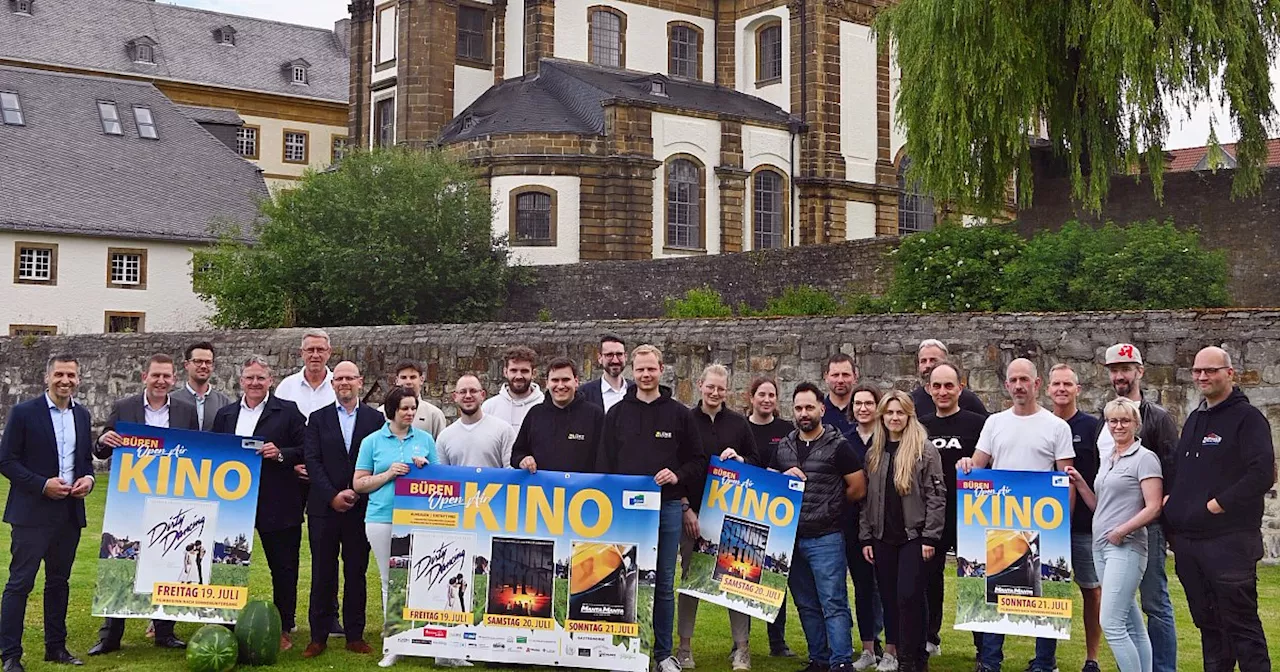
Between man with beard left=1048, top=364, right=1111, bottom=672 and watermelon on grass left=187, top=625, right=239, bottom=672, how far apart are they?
5.20 metres

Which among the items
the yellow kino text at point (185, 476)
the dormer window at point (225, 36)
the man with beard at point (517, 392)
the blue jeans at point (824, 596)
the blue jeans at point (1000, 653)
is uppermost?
the dormer window at point (225, 36)

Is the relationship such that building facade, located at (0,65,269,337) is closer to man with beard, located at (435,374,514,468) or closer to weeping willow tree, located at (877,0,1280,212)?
weeping willow tree, located at (877,0,1280,212)

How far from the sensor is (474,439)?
9.76 metres

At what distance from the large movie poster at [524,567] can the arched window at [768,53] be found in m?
38.7

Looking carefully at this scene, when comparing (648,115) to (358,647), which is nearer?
(358,647)

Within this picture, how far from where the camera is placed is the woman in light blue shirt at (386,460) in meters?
9.39

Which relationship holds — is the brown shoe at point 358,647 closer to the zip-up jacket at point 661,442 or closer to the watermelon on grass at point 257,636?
the watermelon on grass at point 257,636

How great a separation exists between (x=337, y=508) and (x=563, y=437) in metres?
1.59

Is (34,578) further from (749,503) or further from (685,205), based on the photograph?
(685,205)

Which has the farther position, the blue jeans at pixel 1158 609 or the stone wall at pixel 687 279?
the stone wall at pixel 687 279

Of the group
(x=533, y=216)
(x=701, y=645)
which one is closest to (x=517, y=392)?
(x=701, y=645)

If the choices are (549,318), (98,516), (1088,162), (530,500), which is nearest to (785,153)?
(549,318)

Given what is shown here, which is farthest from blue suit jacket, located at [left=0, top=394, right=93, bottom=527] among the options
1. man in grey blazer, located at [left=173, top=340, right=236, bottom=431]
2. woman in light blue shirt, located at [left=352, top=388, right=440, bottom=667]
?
woman in light blue shirt, located at [left=352, top=388, right=440, bottom=667]

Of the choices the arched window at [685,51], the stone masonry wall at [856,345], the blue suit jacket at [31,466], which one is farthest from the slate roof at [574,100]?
the blue suit jacket at [31,466]
